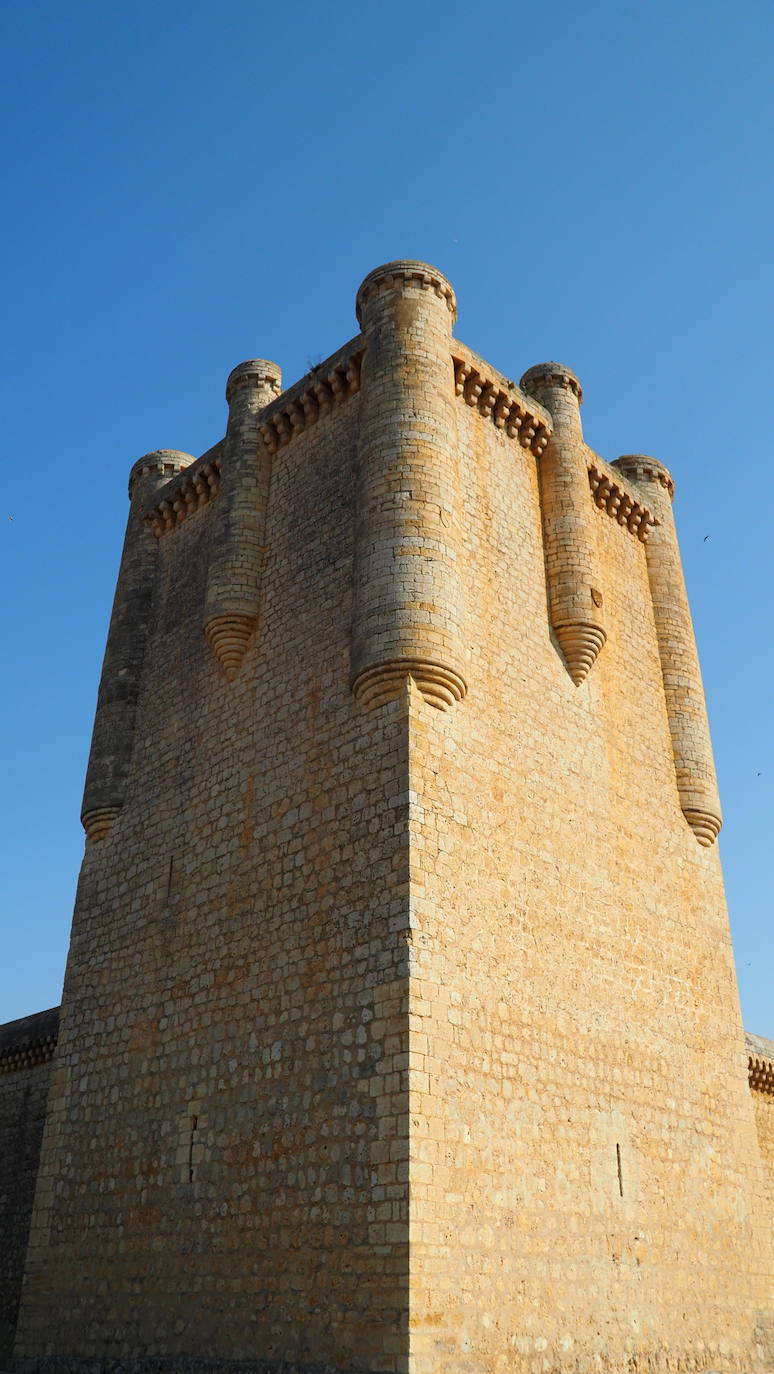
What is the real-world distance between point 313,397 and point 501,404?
6.32 feet

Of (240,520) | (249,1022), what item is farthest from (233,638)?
(249,1022)

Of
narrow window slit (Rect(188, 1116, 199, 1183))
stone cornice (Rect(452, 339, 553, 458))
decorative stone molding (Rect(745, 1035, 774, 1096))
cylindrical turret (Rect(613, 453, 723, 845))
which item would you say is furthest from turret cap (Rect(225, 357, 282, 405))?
decorative stone molding (Rect(745, 1035, 774, 1096))

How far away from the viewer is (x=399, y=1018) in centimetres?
756

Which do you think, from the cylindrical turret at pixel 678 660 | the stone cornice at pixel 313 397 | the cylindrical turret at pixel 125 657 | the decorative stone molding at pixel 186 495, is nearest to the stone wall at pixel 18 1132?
the cylindrical turret at pixel 125 657

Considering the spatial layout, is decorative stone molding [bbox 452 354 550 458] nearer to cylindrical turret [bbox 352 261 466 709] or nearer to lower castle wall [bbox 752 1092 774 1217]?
cylindrical turret [bbox 352 261 466 709]

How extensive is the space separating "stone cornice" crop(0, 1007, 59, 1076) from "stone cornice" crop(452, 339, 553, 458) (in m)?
8.89

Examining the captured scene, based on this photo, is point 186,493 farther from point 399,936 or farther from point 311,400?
point 399,936

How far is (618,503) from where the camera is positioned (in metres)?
13.5

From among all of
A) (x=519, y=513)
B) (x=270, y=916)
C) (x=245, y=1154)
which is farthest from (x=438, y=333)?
(x=245, y=1154)

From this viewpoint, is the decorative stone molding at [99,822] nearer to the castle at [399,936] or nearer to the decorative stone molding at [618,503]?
the castle at [399,936]

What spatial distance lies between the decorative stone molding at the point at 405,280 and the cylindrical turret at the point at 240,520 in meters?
1.99

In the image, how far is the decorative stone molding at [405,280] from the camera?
1077 cm

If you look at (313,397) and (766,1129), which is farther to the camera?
(766,1129)

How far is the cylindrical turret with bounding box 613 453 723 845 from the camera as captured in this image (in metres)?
12.4
